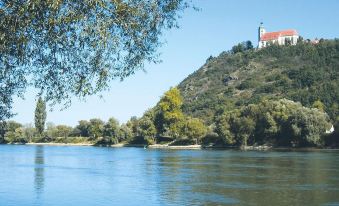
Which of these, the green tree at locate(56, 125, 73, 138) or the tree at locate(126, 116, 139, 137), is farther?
the green tree at locate(56, 125, 73, 138)

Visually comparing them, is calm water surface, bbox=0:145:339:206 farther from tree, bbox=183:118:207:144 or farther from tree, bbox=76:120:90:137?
tree, bbox=76:120:90:137

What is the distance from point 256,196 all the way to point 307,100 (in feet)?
375

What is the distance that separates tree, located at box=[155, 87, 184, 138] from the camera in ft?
408

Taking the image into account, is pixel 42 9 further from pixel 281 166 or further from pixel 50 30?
pixel 281 166

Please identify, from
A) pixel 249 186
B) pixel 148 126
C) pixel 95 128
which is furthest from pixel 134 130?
pixel 249 186

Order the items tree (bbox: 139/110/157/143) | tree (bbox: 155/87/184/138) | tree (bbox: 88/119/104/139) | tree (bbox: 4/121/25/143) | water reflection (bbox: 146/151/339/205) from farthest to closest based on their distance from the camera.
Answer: tree (bbox: 4/121/25/143) → tree (bbox: 88/119/104/139) → tree (bbox: 139/110/157/143) → tree (bbox: 155/87/184/138) → water reflection (bbox: 146/151/339/205)

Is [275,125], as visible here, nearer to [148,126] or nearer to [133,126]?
[148,126]

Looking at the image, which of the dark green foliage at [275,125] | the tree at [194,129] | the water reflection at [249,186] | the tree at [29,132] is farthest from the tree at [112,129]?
the water reflection at [249,186]

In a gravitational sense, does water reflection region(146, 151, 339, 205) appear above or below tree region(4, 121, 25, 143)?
below

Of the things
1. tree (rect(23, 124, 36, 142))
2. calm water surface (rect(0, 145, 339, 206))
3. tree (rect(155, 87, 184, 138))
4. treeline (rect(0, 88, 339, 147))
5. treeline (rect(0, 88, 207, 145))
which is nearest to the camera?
calm water surface (rect(0, 145, 339, 206))

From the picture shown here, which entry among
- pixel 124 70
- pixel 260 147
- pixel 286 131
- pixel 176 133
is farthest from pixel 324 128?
pixel 124 70

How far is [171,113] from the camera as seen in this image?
124750 mm

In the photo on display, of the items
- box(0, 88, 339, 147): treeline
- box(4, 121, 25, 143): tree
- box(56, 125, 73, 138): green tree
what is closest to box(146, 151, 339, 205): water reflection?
box(0, 88, 339, 147): treeline

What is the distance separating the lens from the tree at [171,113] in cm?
12431
